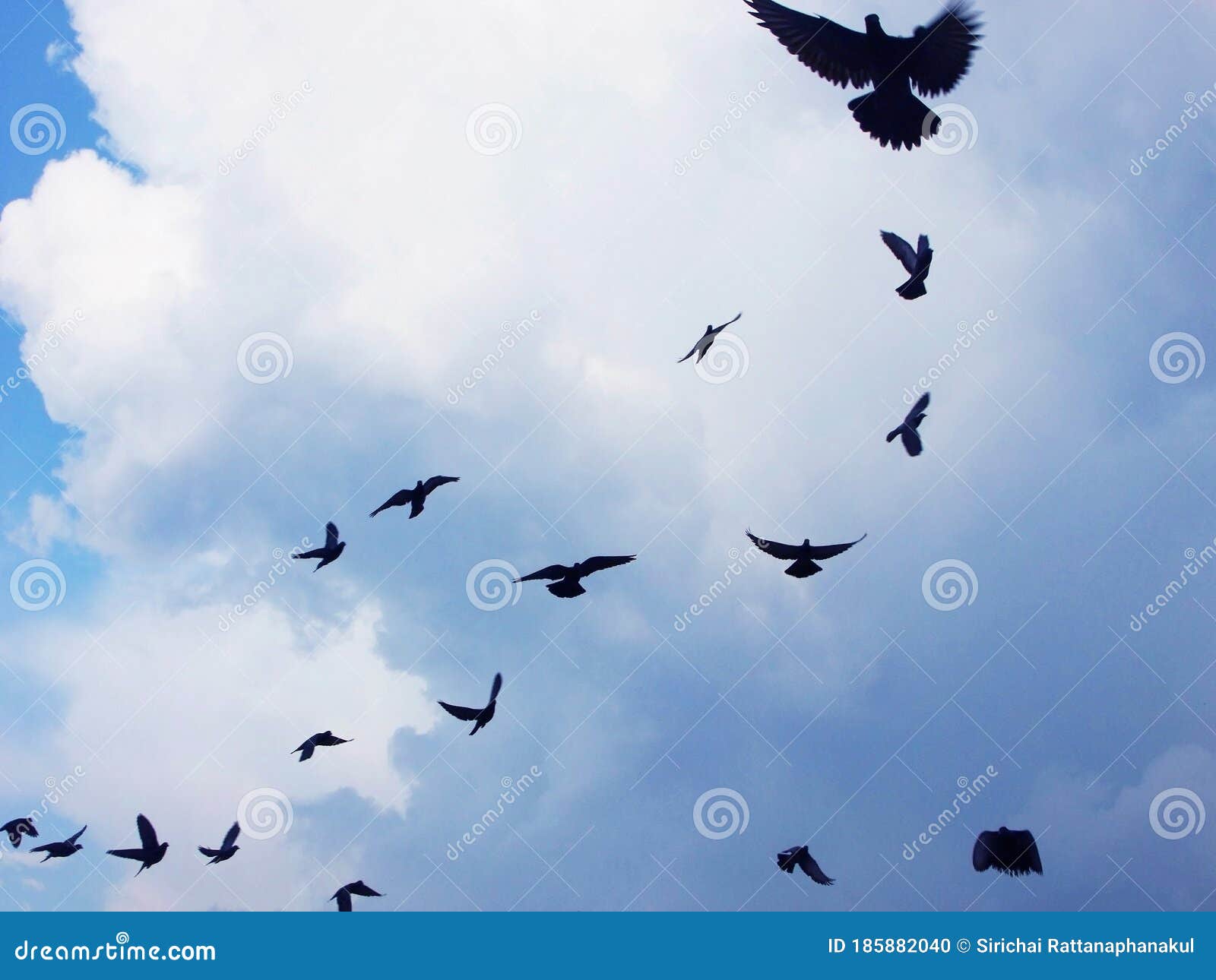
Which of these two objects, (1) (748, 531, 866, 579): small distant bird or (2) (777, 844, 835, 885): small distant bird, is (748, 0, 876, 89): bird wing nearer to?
A: (1) (748, 531, 866, 579): small distant bird

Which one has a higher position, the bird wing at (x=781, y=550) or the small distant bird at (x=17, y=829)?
the small distant bird at (x=17, y=829)

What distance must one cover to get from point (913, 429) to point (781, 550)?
3249 millimetres

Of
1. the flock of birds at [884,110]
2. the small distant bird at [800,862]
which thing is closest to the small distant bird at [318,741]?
the flock of birds at [884,110]

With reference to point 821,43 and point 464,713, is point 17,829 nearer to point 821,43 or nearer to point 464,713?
point 464,713

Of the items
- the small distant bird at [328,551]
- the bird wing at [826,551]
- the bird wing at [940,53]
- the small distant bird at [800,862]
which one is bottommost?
the small distant bird at [800,862]

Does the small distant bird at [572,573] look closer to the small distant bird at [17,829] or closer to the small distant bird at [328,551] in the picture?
the small distant bird at [328,551]

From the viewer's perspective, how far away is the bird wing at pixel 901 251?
53.7 feet

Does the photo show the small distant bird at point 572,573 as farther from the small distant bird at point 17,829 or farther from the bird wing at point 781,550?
Result: the small distant bird at point 17,829

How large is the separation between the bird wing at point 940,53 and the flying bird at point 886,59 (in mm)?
11

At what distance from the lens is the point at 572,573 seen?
17.5 metres

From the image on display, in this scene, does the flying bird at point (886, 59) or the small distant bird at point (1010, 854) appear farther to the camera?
the small distant bird at point (1010, 854)

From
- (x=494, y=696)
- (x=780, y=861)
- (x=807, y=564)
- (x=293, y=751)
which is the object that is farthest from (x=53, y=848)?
(x=807, y=564)

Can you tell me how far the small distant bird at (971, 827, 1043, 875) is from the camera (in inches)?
690

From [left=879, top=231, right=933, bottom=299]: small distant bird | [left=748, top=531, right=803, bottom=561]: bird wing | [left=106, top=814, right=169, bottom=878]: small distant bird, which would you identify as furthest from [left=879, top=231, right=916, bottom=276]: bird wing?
[left=106, top=814, right=169, bottom=878]: small distant bird
